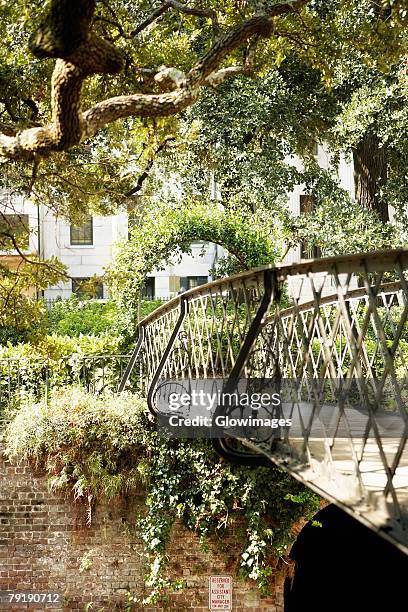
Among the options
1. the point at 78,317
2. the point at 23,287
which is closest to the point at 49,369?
the point at 23,287

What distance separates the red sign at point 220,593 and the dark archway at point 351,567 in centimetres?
A: 213

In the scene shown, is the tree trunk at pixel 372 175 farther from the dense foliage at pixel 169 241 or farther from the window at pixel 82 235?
the window at pixel 82 235

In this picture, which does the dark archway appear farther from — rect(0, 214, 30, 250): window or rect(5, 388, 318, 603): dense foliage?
rect(0, 214, 30, 250): window

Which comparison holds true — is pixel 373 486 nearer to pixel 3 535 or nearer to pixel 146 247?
pixel 3 535

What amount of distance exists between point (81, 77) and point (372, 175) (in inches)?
519

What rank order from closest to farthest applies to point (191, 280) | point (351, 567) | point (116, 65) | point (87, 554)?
1. point (116, 65)
2. point (87, 554)
3. point (351, 567)
4. point (191, 280)

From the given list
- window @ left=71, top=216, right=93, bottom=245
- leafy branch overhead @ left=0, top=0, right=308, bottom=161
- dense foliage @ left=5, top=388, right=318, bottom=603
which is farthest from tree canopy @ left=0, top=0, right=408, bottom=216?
window @ left=71, top=216, right=93, bottom=245

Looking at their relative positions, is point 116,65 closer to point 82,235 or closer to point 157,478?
point 157,478

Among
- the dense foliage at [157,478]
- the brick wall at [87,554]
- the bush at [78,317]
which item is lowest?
the brick wall at [87,554]

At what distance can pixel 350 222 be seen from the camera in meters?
17.3

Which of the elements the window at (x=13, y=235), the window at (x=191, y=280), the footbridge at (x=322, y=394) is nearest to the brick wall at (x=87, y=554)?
the footbridge at (x=322, y=394)

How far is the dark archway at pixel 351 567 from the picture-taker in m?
13.8

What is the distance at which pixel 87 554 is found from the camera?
38.9 feet

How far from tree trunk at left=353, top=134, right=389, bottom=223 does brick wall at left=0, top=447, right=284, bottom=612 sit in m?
9.23
